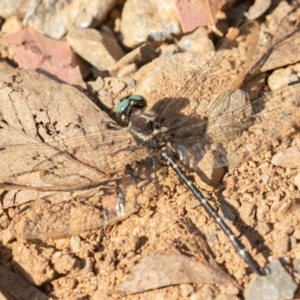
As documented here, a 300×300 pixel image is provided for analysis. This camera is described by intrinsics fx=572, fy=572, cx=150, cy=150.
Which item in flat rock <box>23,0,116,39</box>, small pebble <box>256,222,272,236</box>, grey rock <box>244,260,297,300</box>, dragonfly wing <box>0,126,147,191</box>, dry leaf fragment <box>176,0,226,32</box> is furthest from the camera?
flat rock <box>23,0,116,39</box>

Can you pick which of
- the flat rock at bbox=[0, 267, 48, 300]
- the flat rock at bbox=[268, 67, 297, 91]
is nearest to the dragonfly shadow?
the flat rock at bbox=[268, 67, 297, 91]

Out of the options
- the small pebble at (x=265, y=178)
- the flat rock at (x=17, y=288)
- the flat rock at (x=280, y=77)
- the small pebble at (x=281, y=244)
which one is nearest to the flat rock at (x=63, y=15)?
the flat rock at (x=280, y=77)

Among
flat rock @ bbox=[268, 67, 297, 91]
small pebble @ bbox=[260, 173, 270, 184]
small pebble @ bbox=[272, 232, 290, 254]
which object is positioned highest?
flat rock @ bbox=[268, 67, 297, 91]

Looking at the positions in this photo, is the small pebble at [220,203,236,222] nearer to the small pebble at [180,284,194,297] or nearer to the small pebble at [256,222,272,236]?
the small pebble at [256,222,272,236]

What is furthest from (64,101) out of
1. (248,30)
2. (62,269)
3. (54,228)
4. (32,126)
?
(248,30)

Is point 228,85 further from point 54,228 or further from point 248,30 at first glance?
point 54,228

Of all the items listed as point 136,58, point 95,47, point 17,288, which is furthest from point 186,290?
point 95,47
